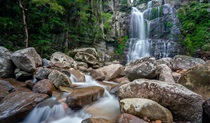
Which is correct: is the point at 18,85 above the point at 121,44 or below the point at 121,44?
below

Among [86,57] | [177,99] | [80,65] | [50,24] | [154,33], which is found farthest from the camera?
[154,33]

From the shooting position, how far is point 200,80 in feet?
11.7

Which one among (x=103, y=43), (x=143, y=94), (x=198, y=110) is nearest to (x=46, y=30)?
(x=103, y=43)

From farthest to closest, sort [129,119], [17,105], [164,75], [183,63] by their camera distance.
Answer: [183,63] < [164,75] < [17,105] < [129,119]

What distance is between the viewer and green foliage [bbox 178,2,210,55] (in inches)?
553

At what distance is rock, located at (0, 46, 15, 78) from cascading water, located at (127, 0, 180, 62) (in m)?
12.2

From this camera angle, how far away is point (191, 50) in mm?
13922

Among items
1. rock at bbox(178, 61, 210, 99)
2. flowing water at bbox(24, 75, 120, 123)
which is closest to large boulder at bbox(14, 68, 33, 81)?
flowing water at bbox(24, 75, 120, 123)

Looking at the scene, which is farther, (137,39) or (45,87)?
(137,39)

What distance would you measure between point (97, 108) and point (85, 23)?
1181cm

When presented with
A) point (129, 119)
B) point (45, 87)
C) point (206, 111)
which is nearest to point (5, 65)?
point (45, 87)

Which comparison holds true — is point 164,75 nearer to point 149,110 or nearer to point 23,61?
point 149,110

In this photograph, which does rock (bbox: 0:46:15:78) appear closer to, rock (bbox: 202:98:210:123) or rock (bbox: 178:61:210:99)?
rock (bbox: 178:61:210:99)

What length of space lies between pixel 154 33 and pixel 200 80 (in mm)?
15486
